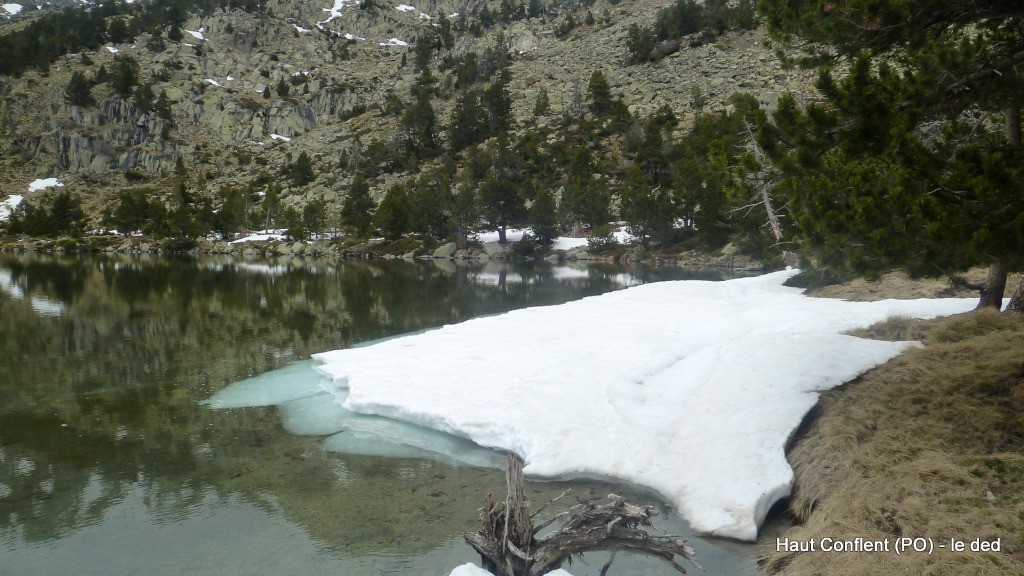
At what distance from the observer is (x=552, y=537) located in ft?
16.4

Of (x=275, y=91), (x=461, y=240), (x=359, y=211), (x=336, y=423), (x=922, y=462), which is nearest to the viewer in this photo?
(x=922, y=462)

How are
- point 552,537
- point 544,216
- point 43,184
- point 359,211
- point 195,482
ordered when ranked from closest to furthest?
1. point 552,537
2. point 195,482
3. point 544,216
4. point 359,211
5. point 43,184

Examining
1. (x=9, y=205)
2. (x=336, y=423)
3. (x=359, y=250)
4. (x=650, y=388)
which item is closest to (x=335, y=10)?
(x=9, y=205)

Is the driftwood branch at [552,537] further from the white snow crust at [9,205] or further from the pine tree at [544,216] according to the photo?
the white snow crust at [9,205]

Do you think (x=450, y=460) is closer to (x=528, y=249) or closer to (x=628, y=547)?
(x=628, y=547)

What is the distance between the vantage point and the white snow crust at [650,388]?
7082 millimetres

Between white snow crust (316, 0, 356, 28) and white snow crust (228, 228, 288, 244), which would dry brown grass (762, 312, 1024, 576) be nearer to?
white snow crust (228, 228, 288, 244)

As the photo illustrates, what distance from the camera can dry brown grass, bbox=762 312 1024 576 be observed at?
180 inches

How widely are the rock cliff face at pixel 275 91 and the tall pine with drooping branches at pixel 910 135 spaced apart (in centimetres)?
7253

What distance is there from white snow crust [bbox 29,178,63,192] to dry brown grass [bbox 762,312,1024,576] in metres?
133

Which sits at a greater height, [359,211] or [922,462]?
[922,462]

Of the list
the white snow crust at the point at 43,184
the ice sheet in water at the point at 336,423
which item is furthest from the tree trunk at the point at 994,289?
the white snow crust at the point at 43,184

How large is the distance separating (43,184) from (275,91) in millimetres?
51719

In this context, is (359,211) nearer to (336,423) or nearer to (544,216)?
(544,216)
